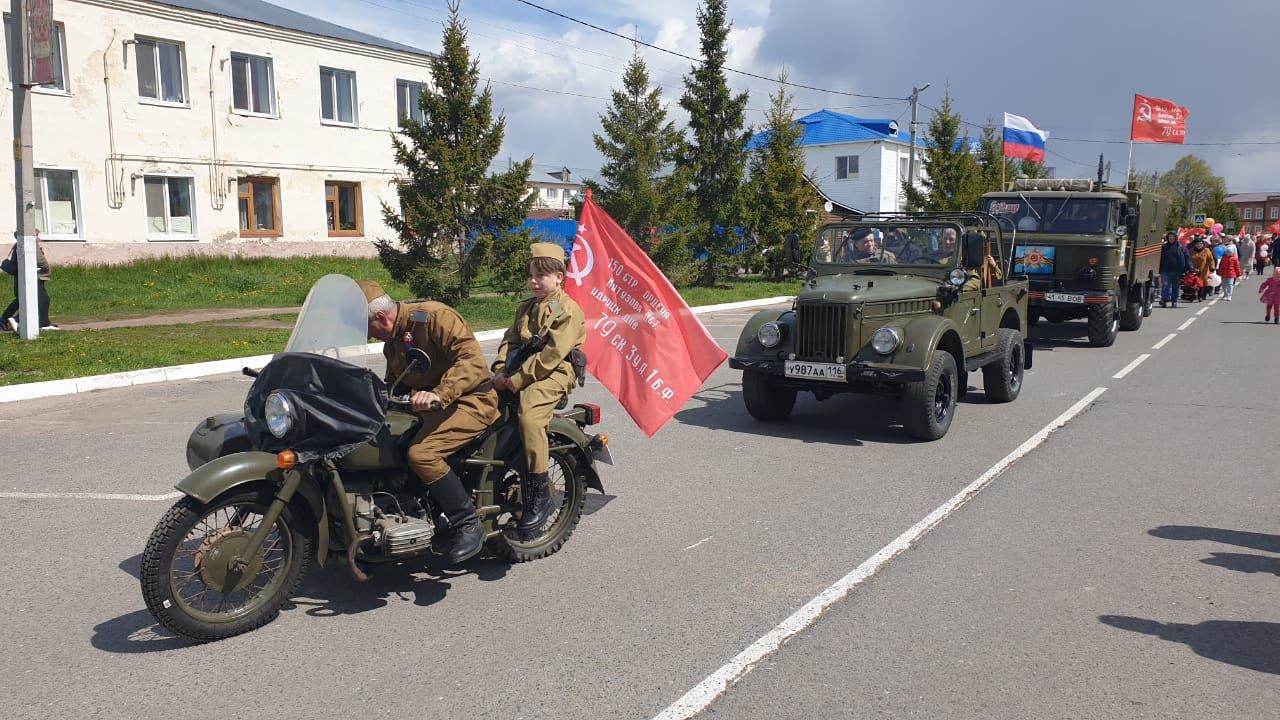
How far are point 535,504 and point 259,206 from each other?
2514 centimetres

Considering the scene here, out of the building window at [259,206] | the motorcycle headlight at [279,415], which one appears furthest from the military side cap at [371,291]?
the building window at [259,206]

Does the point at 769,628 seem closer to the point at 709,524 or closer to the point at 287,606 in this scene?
the point at 709,524

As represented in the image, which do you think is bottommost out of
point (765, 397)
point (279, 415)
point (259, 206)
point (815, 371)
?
point (765, 397)

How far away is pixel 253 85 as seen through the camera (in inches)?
1059

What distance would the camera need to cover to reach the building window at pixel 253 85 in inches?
1045

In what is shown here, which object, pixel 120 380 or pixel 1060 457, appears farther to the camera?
pixel 120 380

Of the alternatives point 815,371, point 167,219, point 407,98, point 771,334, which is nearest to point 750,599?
point 815,371

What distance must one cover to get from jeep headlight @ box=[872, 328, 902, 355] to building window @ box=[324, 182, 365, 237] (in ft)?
77.5

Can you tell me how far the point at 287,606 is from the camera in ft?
15.1

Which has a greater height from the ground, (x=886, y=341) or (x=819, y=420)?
(x=886, y=341)

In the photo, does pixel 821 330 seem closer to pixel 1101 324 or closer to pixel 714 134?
pixel 1101 324

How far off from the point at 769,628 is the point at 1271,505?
415 centimetres

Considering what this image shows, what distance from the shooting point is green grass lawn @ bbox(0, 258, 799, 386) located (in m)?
12.1

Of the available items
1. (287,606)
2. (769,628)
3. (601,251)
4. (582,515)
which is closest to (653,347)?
(601,251)
